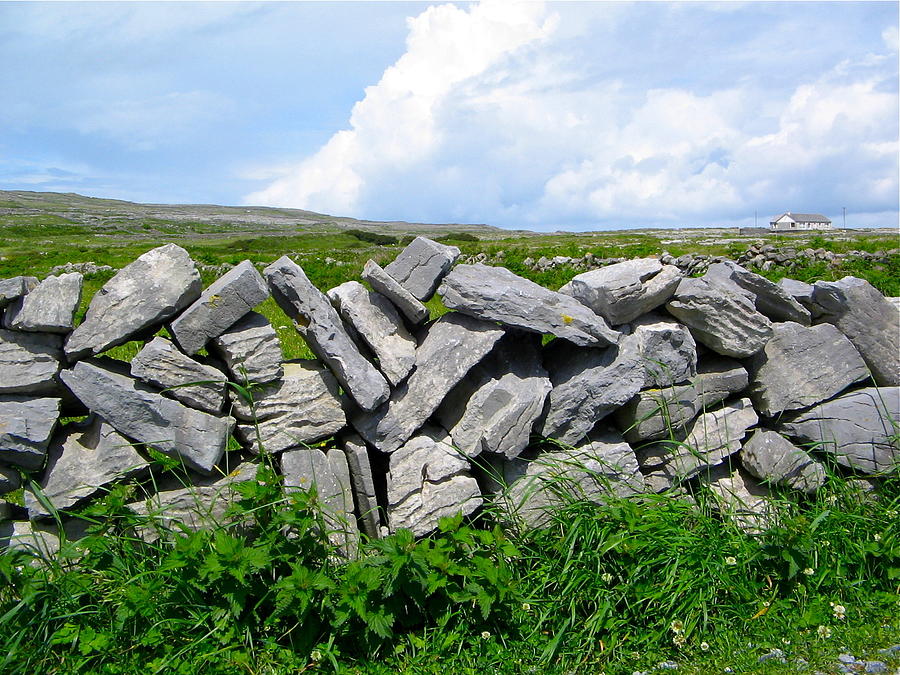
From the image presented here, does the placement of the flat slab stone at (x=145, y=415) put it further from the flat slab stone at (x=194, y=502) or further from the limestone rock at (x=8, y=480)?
the limestone rock at (x=8, y=480)

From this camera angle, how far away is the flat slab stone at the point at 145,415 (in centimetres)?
534

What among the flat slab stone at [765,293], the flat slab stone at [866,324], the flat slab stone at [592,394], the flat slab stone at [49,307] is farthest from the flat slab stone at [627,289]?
the flat slab stone at [49,307]

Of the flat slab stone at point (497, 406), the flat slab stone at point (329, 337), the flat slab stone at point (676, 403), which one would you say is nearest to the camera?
the flat slab stone at point (329, 337)

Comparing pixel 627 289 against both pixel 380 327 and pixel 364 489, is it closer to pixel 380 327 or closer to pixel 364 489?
pixel 380 327

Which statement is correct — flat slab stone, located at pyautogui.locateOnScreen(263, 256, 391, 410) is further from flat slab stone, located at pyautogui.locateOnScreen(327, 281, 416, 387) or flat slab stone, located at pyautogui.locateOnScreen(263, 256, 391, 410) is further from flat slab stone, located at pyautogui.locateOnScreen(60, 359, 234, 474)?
flat slab stone, located at pyautogui.locateOnScreen(60, 359, 234, 474)

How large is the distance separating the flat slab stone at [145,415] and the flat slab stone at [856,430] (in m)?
5.67

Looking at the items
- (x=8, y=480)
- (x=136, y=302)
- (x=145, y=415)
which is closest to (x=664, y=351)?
(x=145, y=415)

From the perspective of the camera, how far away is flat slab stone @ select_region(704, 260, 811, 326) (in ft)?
23.2

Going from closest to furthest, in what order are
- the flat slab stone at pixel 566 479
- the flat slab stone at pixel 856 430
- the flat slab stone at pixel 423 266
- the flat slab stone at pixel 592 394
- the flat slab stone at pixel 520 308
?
1. the flat slab stone at pixel 566 479
2. the flat slab stone at pixel 520 308
3. the flat slab stone at pixel 592 394
4. the flat slab stone at pixel 423 266
5. the flat slab stone at pixel 856 430

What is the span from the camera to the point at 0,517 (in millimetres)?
5461

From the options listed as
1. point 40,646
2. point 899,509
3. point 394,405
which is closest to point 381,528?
point 394,405

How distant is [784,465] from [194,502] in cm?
550

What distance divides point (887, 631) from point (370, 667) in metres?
3.63

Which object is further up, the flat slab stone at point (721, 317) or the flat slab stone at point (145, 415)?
the flat slab stone at point (721, 317)
